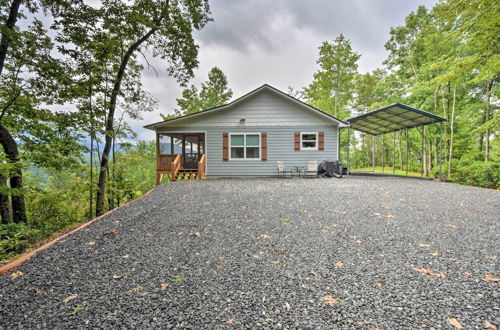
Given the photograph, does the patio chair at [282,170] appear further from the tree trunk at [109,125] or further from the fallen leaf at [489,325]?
the fallen leaf at [489,325]

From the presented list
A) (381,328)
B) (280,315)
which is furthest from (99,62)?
(381,328)

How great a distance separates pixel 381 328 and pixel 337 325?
31cm

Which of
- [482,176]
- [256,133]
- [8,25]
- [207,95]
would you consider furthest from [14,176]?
[207,95]

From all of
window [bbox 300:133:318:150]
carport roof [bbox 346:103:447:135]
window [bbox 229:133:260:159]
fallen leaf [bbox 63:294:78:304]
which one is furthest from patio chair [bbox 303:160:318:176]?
fallen leaf [bbox 63:294:78:304]

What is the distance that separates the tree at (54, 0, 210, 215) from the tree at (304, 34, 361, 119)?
482 inches

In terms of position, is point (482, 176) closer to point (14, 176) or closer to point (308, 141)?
point (308, 141)

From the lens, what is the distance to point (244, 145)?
10547mm

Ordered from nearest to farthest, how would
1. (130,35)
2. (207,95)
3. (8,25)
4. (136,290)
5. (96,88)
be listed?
(136,290), (8,25), (96,88), (130,35), (207,95)

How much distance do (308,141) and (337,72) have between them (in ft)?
35.4

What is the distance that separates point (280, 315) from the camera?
161 cm

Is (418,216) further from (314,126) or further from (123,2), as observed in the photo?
(123,2)

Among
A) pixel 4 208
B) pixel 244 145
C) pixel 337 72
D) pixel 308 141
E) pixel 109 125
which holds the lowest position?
pixel 4 208

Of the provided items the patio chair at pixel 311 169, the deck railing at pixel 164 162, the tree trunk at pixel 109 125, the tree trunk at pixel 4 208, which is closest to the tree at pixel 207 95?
the deck railing at pixel 164 162

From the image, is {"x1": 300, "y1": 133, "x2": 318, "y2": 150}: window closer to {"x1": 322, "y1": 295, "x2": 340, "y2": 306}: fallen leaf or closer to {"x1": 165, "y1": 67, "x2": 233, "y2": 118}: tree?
{"x1": 322, "y1": 295, "x2": 340, "y2": 306}: fallen leaf
